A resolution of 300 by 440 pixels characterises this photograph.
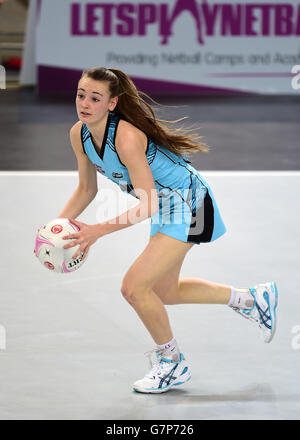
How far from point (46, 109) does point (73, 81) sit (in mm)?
1047

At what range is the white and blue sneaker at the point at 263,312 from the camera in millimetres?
4879

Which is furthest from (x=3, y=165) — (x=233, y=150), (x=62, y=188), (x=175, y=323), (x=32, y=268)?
(x=175, y=323)

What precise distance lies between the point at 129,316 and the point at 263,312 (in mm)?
948

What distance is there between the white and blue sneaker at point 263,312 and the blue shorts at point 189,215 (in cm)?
49

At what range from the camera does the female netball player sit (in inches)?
164

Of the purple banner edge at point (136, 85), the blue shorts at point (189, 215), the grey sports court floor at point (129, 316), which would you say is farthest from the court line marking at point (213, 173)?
the blue shorts at point (189, 215)

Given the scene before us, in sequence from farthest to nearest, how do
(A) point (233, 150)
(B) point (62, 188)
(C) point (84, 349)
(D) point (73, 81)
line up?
(D) point (73, 81) < (A) point (233, 150) < (B) point (62, 188) < (C) point (84, 349)

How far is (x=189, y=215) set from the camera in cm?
443

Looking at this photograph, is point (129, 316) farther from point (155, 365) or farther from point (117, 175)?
point (117, 175)

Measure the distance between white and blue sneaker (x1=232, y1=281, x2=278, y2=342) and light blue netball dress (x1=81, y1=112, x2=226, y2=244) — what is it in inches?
19.5

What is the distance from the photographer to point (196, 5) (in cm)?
1285

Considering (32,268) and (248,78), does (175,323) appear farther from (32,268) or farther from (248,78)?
(248,78)
